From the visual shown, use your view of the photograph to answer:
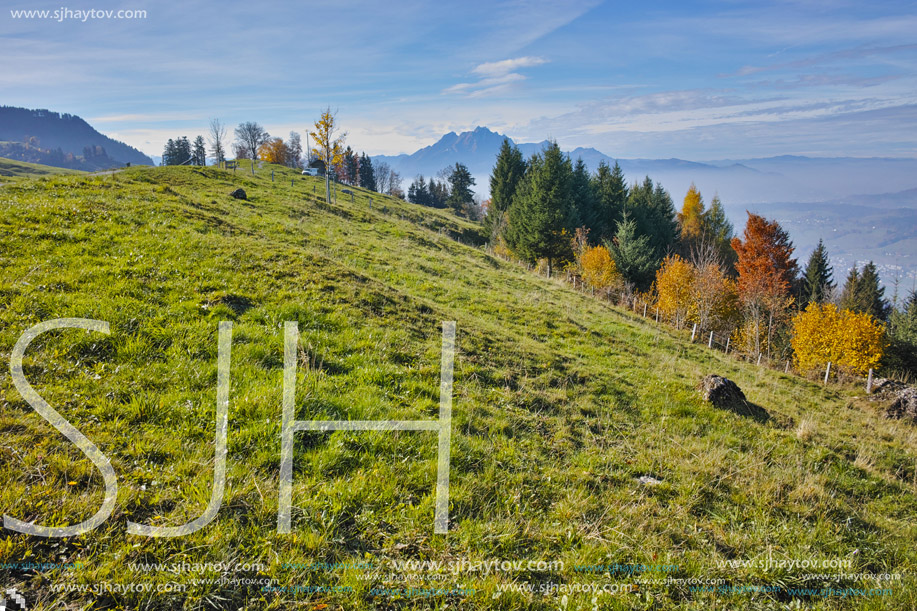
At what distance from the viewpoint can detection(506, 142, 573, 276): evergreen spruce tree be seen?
4788 cm

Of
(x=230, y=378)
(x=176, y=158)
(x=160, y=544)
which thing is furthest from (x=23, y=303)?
(x=176, y=158)

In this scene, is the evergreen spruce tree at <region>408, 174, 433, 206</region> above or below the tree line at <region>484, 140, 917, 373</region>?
above

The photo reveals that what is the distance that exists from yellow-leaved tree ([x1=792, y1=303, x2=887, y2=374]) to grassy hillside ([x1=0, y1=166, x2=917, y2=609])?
28.8m

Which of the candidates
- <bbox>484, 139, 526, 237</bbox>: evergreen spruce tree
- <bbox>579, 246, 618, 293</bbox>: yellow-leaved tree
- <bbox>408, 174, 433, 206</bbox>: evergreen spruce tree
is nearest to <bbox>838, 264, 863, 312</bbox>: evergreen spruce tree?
<bbox>579, 246, 618, 293</bbox>: yellow-leaved tree

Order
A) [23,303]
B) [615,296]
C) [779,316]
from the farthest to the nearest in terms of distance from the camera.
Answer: [779,316], [615,296], [23,303]

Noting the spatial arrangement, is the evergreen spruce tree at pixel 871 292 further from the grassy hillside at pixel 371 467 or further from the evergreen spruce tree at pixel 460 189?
the evergreen spruce tree at pixel 460 189

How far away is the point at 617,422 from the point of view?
327 inches

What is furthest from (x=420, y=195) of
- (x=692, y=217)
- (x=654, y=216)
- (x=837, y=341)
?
(x=837, y=341)

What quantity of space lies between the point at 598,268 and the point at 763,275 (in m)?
25.9

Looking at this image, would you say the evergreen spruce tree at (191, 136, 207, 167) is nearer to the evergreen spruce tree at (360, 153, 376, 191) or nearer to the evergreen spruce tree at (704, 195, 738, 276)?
the evergreen spruce tree at (360, 153, 376, 191)

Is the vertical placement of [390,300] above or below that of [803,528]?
above

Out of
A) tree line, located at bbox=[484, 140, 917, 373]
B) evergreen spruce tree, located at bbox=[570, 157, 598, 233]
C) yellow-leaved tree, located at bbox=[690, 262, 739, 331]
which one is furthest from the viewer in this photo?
evergreen spruce tree, located at bbox=[570, 157, 598, 233]

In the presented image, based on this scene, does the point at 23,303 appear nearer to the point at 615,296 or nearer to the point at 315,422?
the point at 315,422

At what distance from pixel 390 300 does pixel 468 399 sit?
17.8 ft
